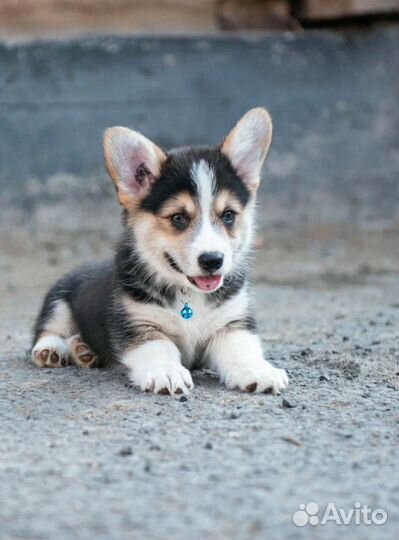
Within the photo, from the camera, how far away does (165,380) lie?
4617mm

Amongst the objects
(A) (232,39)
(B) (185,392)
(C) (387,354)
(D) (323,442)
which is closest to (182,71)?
(A) (232,39)

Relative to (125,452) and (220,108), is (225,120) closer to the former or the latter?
(220,108)

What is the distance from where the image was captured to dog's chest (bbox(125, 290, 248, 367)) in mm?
5070

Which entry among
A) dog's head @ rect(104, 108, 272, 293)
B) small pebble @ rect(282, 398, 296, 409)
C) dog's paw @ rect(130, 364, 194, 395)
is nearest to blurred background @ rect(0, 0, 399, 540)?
dog's head @ rect(104, 108, 272, 293)

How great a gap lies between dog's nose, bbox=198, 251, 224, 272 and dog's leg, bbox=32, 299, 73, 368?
113 cm

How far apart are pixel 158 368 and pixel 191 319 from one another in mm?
428

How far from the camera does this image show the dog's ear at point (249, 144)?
527 cm

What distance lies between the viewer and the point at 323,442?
391cm

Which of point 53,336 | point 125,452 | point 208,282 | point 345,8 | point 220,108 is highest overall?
point 345,8

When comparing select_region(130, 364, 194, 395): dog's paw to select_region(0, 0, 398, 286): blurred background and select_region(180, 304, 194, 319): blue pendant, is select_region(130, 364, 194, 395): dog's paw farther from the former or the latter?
select_region(0, 0, 398, 286): blurred background

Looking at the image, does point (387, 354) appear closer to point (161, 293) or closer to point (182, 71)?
point (161, 293)

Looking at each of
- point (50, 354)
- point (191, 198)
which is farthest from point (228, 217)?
point (50, 354)

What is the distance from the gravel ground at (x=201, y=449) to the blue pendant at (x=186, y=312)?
1.05 ft

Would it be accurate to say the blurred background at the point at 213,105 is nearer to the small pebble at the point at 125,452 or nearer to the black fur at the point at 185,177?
the black fur at the point at 185,177
